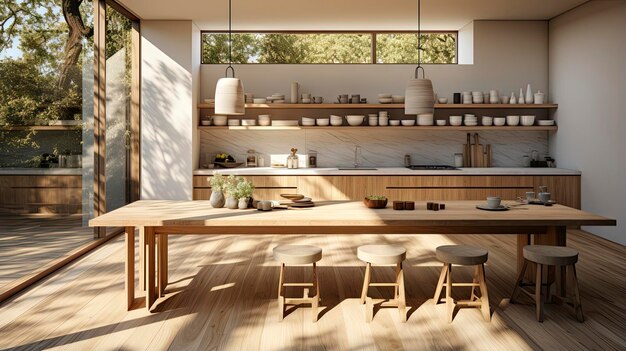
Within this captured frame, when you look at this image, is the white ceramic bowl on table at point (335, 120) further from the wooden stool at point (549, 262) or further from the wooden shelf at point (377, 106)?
the wooden stool at point (549, 262)

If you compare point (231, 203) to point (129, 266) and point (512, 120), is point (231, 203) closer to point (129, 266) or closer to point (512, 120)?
point (129, 266)

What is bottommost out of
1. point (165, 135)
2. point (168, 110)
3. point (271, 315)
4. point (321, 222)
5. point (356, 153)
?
point (271, 315)

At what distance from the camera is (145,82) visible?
25.4 feet

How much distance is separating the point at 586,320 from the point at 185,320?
9.38 ft

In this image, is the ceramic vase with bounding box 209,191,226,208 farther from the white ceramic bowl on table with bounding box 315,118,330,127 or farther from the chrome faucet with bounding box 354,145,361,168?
the chrome faucet with bounding box 354,145,361,168

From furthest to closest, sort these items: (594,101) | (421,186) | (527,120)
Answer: (527,120)
(421,186)
(594,101)

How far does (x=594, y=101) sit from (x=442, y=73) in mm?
2188

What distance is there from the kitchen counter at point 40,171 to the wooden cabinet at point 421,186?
104 inches

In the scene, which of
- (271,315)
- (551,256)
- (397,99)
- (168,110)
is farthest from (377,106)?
(271,315)

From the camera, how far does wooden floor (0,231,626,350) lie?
3.44 metres

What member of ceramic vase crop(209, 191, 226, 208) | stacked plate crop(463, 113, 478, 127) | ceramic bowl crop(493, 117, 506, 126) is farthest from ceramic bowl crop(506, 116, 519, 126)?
ceramic vase crop(209, 191, 226, 208)

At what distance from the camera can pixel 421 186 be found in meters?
7.53

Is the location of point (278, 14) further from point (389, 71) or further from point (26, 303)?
point (26, 303)

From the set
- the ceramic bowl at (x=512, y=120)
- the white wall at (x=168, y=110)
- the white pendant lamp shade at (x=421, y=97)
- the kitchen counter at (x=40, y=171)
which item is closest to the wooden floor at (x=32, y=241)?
the kitchen counter at (x=40, y=171)
